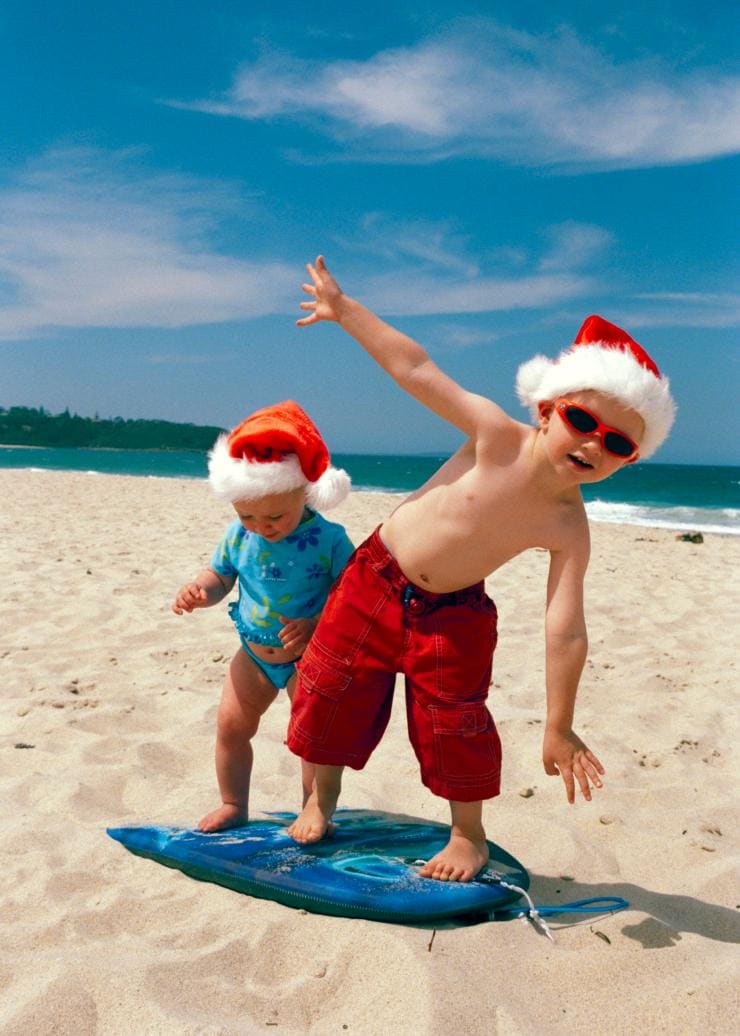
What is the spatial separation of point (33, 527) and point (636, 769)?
315 inches

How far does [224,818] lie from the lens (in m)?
2.65

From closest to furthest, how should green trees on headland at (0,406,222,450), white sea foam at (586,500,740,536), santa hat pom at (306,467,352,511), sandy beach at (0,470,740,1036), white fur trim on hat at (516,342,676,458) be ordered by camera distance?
sandy beach at (0,470,740,1036), white fur trim on hat at (516,342,676,458), santa hat pom at (306,467,352,511), white sea foam at (586,500,740,536), green trees on headland at (0,406,222,450)

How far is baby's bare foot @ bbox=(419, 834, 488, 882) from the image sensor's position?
91.5 inches

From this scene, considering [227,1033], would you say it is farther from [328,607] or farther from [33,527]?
[33,527]

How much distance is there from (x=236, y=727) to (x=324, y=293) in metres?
1.33

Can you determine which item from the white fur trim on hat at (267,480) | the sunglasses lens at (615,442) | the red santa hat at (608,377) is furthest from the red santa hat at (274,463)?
the sunglasses lens at (615,442)

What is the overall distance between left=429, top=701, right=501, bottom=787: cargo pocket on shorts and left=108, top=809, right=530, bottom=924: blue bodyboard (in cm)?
29

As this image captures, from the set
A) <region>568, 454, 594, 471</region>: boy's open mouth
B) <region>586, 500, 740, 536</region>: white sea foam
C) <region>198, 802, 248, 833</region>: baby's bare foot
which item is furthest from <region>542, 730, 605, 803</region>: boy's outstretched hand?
<region>586, 500, 740, 536</region>: white sea foam

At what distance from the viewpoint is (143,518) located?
11617 mm

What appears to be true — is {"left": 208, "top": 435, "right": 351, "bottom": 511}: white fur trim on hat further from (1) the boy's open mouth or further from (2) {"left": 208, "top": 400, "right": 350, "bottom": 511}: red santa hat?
(1) the boy's open mouth

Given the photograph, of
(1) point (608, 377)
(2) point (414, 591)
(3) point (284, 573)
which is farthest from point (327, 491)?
(1) point (608, 377)

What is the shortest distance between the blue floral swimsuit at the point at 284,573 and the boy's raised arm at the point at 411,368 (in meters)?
0.55

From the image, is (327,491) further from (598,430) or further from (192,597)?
(598,430)

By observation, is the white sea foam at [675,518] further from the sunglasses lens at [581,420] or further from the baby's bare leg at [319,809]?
the sunglasses lens at [581,420]
